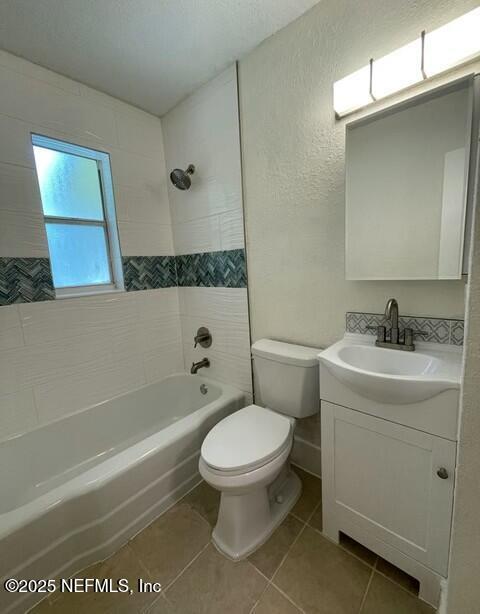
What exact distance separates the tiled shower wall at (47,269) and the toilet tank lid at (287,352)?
99 centimetres

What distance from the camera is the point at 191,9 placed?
1.17m

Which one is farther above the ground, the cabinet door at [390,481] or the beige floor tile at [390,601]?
the cabinet door at [390,481]

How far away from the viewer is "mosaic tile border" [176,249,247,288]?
1.68 meters

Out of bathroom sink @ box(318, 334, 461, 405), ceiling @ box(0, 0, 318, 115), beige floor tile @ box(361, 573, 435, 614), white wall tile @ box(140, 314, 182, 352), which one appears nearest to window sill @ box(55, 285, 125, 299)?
white wall tile @ box(140, 314, 182, 352)

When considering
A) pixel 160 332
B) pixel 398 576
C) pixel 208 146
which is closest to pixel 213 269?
pixel 160 332

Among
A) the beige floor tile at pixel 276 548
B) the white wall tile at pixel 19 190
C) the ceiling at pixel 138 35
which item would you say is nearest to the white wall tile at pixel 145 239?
the white wall tile at pixel 19 190

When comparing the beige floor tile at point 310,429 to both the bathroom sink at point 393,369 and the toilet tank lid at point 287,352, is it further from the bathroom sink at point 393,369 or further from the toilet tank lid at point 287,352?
the bathroom sink at point 393,369

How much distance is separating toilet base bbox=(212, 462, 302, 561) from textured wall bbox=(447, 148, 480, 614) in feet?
2.35

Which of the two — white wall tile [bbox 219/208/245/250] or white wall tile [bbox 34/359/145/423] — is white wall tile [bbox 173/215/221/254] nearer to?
white wall tile [bbox 219/208/245/250]

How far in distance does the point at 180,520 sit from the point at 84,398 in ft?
3.06

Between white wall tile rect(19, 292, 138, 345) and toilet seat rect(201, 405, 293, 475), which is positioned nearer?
toilet seat rect(201, 405, 293, 475)

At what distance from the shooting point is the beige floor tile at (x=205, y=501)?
133 cm

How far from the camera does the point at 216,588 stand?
1024 millimetres

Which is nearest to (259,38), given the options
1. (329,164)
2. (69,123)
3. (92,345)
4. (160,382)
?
(329,164)
